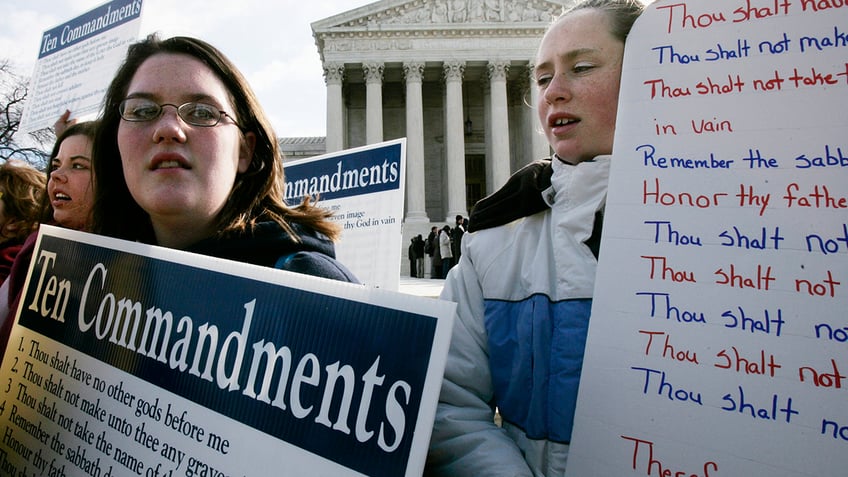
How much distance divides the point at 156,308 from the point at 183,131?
1.96ft

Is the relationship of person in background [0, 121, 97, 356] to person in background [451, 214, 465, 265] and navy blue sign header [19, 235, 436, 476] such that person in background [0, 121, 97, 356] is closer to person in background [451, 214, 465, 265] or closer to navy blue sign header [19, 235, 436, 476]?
navy blue sign header [19, 235, 436, 476]

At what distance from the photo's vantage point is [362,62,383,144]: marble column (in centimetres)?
2464

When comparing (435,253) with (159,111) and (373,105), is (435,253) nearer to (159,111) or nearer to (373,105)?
(373,105)

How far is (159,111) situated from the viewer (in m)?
1.48

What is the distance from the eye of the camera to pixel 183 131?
4.80ft

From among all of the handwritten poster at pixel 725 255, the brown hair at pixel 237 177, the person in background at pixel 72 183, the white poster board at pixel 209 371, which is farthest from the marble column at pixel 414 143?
the handwritten poster at pixel 725 255

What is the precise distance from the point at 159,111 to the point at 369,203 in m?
2.98

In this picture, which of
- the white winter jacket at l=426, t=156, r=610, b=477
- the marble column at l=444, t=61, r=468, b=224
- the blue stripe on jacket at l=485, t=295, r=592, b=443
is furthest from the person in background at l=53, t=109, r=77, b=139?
the marble column at l=444, t=61, r=468, b=224

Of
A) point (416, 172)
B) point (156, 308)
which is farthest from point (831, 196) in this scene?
point (416, 172)

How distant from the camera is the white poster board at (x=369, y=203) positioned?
168 inches

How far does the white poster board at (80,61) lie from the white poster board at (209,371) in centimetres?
245

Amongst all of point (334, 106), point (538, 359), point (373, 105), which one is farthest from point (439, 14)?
point (538, 359)

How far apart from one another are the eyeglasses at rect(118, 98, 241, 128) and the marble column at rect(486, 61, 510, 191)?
2344cm

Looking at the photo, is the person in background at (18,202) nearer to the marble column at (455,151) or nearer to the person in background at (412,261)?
the person in background at (412,261)
